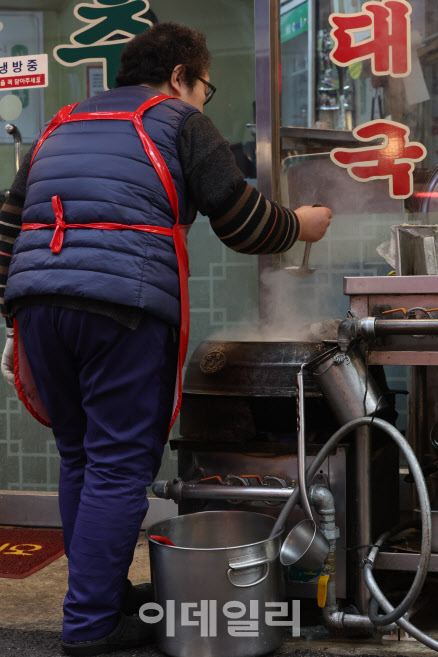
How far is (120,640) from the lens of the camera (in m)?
2.14

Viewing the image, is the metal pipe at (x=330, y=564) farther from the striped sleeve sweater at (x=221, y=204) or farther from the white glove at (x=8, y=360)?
the white glove at (x=8, y=360)

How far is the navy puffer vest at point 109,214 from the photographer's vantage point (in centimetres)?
Answer: 211

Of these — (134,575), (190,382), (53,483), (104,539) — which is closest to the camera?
(104,539)

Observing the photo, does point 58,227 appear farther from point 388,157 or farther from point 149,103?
point 388,157

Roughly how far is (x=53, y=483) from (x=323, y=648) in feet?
5.95

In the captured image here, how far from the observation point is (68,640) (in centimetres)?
211

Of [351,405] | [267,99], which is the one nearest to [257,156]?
[267,99]

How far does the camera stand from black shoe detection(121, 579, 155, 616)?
2324 mm

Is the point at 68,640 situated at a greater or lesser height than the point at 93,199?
lesser

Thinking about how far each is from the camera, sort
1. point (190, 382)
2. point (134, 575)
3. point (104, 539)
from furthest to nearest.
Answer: point (134, 575)
point (190, 382)
point (104, 539)

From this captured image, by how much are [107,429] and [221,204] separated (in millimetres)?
725

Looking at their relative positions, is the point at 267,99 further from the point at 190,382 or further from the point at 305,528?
the point at 305,528

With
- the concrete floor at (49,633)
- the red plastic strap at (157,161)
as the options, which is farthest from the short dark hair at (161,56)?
the concrete floor at (49,633)

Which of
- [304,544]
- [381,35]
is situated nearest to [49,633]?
[304,544]
